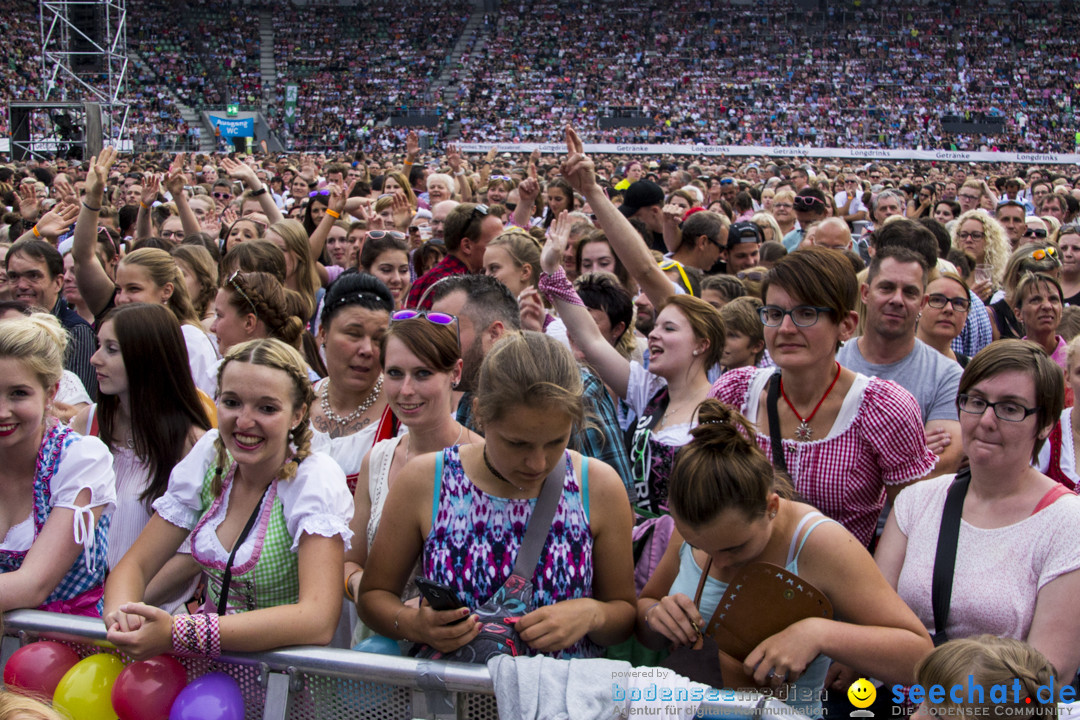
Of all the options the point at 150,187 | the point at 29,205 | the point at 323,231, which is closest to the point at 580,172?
the point at 323,231

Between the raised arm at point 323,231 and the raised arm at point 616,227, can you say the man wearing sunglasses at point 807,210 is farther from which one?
the raised arm at point 616,227

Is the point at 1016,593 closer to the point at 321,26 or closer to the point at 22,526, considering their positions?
the point at 22,526

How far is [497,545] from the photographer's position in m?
2.24

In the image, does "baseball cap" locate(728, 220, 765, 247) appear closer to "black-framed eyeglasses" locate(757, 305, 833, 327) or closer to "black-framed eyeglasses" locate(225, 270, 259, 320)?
"black-framed eyeglasses" locate(225, 270, 259, 320)

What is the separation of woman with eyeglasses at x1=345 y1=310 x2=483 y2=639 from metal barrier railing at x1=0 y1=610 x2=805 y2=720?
48 cm

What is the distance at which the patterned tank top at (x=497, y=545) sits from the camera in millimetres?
2225

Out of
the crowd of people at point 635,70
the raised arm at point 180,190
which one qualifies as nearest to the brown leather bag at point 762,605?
the raised arm at point 180,190

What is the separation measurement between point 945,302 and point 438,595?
2.75m

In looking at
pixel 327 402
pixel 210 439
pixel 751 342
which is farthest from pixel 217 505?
pixel 751 342

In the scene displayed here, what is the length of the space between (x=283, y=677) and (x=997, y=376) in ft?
6.11

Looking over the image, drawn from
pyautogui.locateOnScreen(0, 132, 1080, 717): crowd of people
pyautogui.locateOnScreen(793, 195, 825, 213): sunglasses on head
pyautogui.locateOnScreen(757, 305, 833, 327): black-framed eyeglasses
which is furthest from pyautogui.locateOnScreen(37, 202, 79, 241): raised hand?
pyautogui.locateOnScreen(793, 195, 825, 213): sunglasses on head

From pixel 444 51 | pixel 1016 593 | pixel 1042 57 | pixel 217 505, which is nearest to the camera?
pixel 1016 593

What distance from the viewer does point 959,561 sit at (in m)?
2.34

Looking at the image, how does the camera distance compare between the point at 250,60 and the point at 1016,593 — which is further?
the point at 250,60
